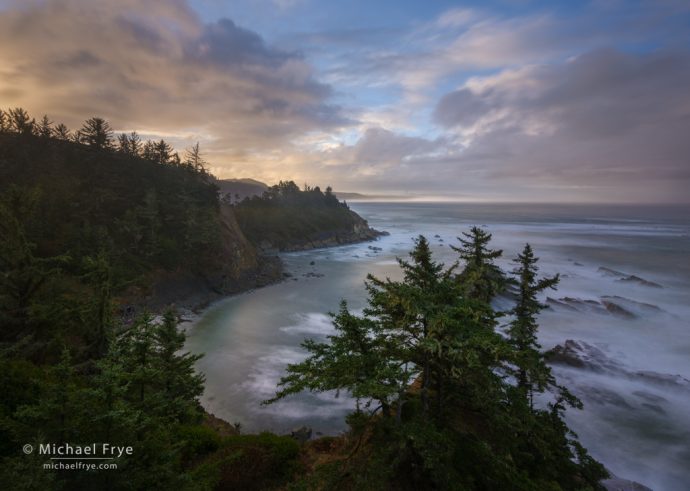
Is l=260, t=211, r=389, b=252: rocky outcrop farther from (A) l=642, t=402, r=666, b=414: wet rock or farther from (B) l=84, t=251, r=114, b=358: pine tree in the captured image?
(A) l=642, t=402, r=666, b=414: wet rock

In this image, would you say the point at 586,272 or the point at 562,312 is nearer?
the point at 562,312

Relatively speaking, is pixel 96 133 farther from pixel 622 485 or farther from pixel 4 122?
pixel 622 485

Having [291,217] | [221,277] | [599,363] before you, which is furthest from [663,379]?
[291,217]

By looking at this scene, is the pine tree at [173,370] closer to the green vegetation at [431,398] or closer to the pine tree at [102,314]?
the pine tree at [102,314]

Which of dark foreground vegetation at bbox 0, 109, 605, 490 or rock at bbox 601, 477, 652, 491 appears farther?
rock at bbox 601, 477, 652, 491

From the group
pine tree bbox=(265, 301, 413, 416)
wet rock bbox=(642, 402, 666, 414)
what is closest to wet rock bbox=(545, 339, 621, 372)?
wet rock bbox=(642, 402, 666, 414)

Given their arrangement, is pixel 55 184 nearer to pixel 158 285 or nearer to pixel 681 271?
pixel 158 285

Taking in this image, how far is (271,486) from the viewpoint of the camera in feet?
40.1

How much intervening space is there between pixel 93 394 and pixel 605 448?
85.9 feet

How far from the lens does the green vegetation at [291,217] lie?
82.3 metres

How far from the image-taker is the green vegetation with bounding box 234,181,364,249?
8231 cm

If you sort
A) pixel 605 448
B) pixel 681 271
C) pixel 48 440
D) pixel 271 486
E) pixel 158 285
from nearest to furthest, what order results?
1. pixel 48 440
2. pixel 271 486
3. pixel 605 448
4. pixel 158 285
5. pixel 681 271

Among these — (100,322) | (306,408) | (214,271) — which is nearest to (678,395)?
(306,408)

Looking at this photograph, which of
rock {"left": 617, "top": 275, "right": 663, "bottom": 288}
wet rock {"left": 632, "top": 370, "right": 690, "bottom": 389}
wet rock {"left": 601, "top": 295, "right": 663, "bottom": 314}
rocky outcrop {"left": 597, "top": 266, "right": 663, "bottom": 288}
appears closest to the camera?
wet rock {"left": 632, "top": 370, "right": 690, "bottom": 389}
